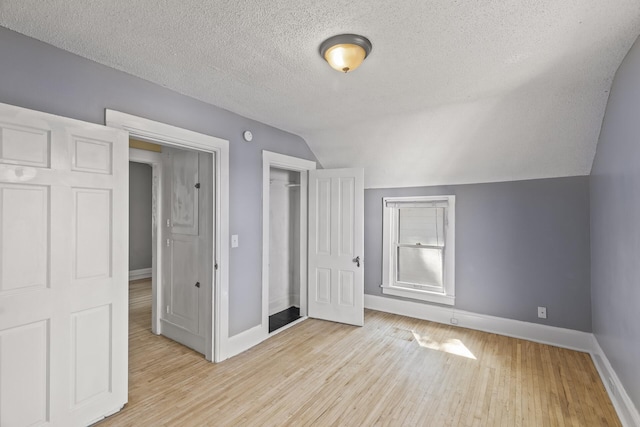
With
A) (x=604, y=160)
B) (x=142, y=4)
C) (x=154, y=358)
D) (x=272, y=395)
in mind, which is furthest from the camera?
(x=154, y=358)

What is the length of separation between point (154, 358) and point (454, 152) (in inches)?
156

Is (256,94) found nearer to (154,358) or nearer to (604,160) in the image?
(154,358)

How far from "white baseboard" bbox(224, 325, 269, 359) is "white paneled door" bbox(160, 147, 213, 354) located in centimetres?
30

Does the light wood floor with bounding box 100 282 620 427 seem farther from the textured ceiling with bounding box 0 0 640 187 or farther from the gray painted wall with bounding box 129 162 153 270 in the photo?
the gray painted wall with bounding box 129 162 153 270

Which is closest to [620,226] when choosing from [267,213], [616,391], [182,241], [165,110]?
[616,391]

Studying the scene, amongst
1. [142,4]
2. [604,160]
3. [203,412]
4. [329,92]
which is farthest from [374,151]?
[203,412]

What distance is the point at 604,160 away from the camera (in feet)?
8.64

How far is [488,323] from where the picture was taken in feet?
12.2

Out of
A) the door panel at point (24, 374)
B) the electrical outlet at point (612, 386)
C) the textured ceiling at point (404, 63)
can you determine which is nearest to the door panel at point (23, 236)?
the door panel at point (24, 374)

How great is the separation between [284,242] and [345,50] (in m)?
3.32

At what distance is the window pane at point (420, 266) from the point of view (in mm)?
4184

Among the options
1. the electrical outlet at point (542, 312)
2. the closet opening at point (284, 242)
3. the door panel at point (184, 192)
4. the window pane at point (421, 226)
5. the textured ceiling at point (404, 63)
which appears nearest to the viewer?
the textured ceiling at point (404, 63)

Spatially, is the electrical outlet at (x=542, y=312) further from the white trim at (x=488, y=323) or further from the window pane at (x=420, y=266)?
the window pane at (x=420, y=266)

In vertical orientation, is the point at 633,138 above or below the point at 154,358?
above
